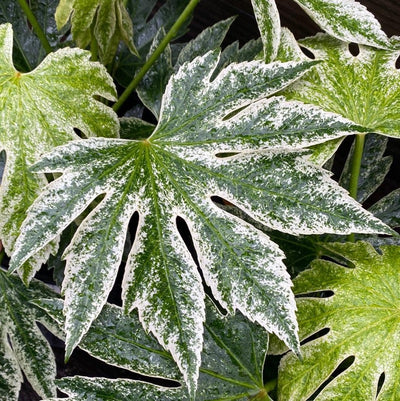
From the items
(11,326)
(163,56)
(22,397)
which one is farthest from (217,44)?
(22,397)

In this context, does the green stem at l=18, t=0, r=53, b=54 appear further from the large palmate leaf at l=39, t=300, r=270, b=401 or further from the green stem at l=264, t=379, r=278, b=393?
the green stem at l=264, t=379, r=278, b=393

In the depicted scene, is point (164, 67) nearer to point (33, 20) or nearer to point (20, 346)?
point (33, 20)

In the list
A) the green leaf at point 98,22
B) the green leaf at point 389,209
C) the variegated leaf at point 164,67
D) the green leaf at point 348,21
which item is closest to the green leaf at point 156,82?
the variegated leaf at point 164,67

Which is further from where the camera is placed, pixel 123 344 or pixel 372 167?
pixel 372 167

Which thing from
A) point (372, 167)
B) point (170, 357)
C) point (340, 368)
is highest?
point (372, 167)

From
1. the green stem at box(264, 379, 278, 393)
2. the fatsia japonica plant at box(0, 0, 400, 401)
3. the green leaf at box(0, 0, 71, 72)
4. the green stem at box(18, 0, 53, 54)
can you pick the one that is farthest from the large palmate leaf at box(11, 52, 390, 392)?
the green leaf at box(0, 0, 71, 72)

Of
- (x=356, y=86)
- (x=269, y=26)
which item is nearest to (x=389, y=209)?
(x=356, y=86)

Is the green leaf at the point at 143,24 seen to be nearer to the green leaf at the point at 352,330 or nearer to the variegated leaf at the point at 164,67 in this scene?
the variegated leaf at the point at 164,67
